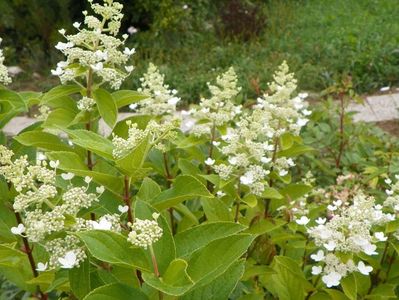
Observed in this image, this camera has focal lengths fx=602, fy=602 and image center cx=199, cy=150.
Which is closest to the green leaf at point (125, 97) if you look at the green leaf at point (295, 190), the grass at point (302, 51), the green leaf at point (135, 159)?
the green leaf at point (135, 159)

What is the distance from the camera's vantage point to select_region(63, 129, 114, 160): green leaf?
120 cm

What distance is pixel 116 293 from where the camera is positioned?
111 centimetres

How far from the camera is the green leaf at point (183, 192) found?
126 centimetres

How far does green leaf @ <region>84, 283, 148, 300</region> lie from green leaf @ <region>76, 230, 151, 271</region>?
0.21 ft

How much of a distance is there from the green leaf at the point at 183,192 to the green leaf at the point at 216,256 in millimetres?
176

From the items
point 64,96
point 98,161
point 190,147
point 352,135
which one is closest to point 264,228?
point 190,147

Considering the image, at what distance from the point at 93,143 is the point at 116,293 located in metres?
0.31

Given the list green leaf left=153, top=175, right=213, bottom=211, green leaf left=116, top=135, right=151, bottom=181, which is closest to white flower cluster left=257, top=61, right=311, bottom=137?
green leaf left=153, top=175, right=213, bottom=211

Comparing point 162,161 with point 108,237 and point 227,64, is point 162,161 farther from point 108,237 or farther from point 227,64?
point 227,64

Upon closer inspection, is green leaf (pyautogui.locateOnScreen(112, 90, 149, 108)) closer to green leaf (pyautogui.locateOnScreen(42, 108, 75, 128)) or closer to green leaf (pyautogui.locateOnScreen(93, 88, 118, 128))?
green leaf (pyautogui.locateOnScreen(93, 88, 118, 128))

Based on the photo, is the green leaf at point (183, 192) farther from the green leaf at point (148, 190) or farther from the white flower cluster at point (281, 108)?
the white flower cluster at point (281, 108)

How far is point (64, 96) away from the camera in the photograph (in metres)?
1.68

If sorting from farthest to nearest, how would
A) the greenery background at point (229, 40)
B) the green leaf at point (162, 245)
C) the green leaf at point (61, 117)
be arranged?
the greenery background at point (229, 40) → the green leaf at point (61, 117) → the green leaf at point (162, 245)

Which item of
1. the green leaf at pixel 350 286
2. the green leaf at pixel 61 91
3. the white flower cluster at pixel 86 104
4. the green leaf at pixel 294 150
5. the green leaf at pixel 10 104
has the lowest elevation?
the green leaf at pixel 350 286
